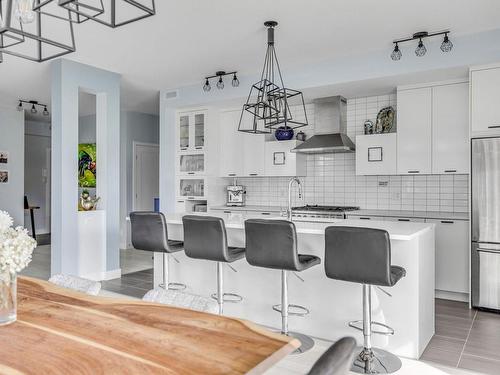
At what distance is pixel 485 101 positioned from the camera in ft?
13.4

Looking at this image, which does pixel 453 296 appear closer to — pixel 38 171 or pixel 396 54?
pixel 396 54

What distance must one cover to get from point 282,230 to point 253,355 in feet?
5.42

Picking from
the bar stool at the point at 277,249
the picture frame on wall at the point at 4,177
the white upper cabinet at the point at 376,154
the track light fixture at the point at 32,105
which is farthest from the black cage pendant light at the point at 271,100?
the picture frame on wall at the point at 4,177

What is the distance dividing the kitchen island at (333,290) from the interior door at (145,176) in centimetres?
455

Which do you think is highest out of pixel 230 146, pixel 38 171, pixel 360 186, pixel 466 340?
pixel 230 146

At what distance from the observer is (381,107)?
5.48 metres

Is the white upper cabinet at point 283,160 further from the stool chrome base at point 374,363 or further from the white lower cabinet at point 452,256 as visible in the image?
the stool chrome base at point 374,363

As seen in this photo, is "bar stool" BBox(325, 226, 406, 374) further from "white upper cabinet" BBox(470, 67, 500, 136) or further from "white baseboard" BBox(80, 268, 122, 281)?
"white baseboard" BBox(80, 268, 122, 281)

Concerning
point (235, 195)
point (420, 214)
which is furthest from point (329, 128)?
point (235, 195)

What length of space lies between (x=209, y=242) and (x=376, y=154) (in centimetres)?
287

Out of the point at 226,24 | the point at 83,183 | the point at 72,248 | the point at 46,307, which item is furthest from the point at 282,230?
the point at 83,183

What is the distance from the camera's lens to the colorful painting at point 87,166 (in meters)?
8.16

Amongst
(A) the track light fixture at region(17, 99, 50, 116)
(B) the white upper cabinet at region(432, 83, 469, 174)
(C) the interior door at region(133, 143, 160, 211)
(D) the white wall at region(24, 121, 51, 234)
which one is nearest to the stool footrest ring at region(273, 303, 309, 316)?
(B) the white upper cabinet at region(432, 83, 469, 174)

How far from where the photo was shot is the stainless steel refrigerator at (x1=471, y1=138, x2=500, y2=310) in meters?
3.97
